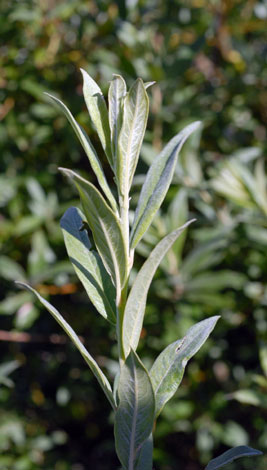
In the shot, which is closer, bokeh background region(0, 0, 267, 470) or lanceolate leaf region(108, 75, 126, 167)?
lanceolate leaf region(108, 75, 126, 167)

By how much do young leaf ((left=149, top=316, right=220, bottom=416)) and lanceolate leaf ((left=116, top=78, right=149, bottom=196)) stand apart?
18cm

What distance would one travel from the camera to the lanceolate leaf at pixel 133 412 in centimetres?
56

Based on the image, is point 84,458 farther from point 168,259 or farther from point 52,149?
point 52,149

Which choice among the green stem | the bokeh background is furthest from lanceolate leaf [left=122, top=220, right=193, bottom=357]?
the bokeh background

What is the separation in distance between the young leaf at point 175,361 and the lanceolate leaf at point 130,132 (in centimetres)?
18

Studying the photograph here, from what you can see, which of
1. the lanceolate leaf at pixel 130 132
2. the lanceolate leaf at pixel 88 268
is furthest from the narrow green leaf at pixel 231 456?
the lanceolate leaf at pixel 130 132

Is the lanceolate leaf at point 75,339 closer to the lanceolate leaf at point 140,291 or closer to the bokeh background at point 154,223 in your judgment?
the lanceolate leaf at point 140,291

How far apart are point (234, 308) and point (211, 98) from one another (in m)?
0.69

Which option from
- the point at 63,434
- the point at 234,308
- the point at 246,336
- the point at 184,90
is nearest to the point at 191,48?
the point at 184,90

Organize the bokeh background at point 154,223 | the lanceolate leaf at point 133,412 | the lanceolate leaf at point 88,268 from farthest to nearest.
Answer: the bokeh background at point 154,223
the lanceolate leaf at point 88,268
the lanceolate leaf at point 133,412

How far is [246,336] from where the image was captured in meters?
1.77

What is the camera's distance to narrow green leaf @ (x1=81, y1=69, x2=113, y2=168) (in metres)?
0.65

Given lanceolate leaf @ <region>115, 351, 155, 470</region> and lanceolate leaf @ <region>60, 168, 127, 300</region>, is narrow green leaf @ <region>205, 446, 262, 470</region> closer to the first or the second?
A: lanceolate leaf @ <region>115, 351, 155, 470</region>

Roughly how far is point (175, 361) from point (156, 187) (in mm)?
206
